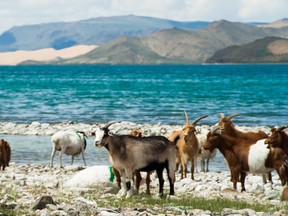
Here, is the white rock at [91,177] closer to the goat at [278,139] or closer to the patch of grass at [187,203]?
the patch of grass at [187,203]

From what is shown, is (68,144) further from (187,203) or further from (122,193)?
(187,203)

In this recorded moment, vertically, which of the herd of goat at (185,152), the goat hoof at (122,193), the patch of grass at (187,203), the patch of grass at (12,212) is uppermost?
the herd of goat at (185,152)

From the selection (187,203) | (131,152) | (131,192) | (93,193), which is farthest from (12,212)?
(93,193)

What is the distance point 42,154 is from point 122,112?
89.0 ft

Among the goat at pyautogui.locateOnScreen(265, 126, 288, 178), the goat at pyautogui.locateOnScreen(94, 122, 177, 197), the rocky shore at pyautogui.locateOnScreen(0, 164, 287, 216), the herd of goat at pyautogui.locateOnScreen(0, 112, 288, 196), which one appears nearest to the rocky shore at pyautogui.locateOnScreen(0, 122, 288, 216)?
the rocky shore at pyautogui.locateOnScreen(0, 164, 287, 216)

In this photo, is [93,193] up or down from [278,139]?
down

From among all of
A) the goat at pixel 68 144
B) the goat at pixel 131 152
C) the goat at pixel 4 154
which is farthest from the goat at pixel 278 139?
the goat at pixel 68 144

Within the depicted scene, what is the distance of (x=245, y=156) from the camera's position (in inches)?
648

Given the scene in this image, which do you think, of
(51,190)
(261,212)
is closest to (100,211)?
(261,212)

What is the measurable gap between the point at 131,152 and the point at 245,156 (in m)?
3.32

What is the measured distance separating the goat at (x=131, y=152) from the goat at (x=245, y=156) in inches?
101

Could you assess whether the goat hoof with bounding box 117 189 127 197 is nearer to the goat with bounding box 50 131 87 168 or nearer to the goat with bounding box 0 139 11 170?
the goat with bounding box 0 139 11 170

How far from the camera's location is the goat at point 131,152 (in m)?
14.3

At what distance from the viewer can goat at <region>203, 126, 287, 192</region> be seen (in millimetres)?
15930
